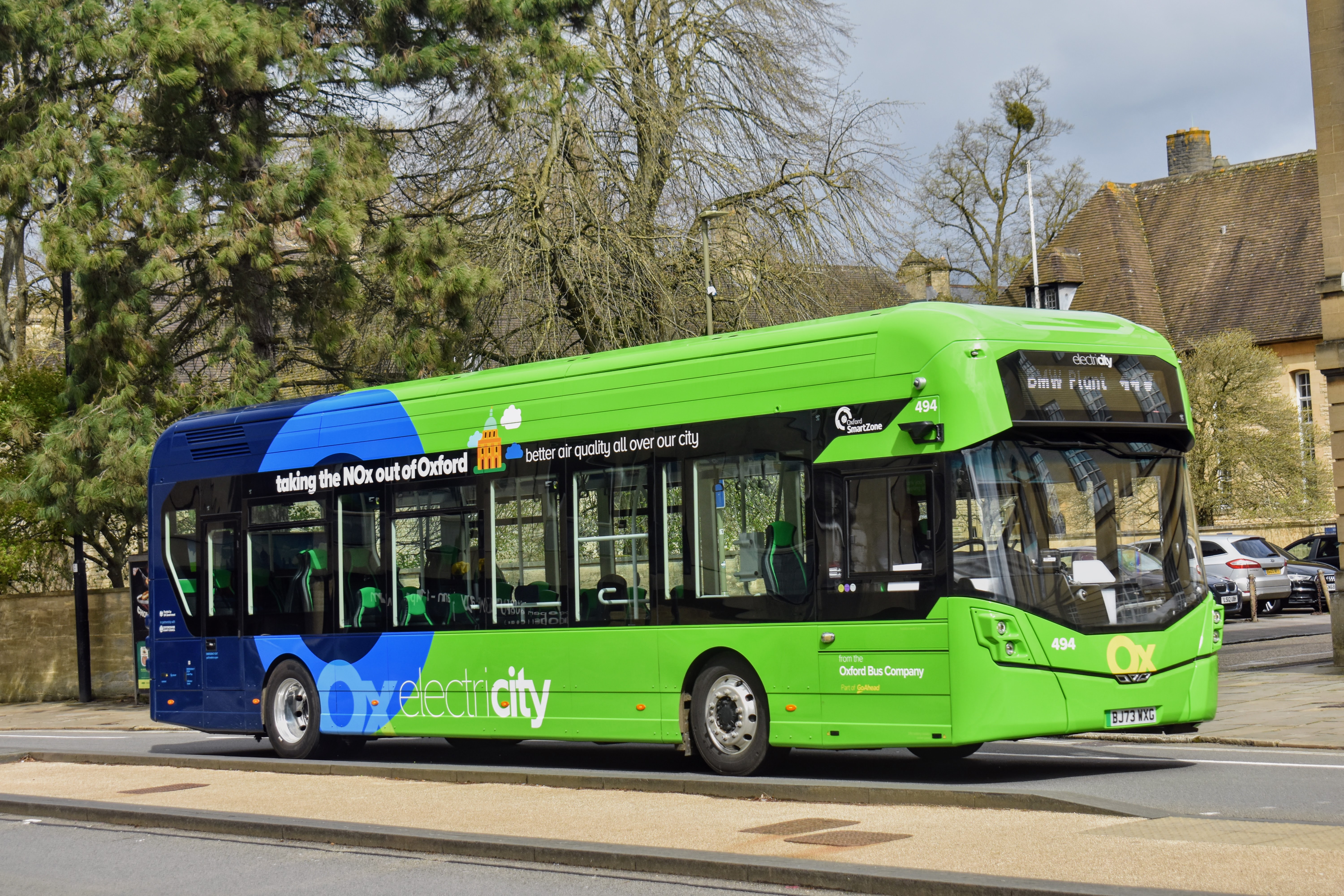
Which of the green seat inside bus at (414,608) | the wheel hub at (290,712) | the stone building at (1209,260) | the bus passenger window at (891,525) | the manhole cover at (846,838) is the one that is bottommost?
the manhole cover at (846,838)

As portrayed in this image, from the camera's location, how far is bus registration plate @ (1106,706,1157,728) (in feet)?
36.3

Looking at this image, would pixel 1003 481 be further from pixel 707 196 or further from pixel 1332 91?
pixel 707 196

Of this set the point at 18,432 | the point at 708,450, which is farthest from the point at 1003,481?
the point at 18,432

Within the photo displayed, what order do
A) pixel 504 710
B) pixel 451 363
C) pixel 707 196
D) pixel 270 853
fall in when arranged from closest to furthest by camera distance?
pixel 270 853 → pixel 504 710 → pixel 451 363 → pixel 707 196

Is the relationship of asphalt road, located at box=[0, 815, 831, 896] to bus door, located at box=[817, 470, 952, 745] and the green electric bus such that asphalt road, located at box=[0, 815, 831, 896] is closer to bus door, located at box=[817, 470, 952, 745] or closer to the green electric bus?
bus door, located at box=[817, 470, 952, 745]

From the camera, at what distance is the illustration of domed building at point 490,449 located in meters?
14.4

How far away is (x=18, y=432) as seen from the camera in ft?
88.9

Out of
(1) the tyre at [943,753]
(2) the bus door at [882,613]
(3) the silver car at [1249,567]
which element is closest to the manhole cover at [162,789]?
(2) the bus door at [882,613]

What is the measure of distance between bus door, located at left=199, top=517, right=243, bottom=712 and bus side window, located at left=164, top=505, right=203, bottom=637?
138mm

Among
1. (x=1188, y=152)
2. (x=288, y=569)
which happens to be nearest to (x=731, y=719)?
(x=288, y=569)

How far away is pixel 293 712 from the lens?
16234mm

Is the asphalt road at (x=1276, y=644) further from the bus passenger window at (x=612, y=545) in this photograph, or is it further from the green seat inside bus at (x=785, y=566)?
the bus passenger window at (x=612, y=545)

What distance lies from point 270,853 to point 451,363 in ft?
48.1

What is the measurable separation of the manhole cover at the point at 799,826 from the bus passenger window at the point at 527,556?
459cm
